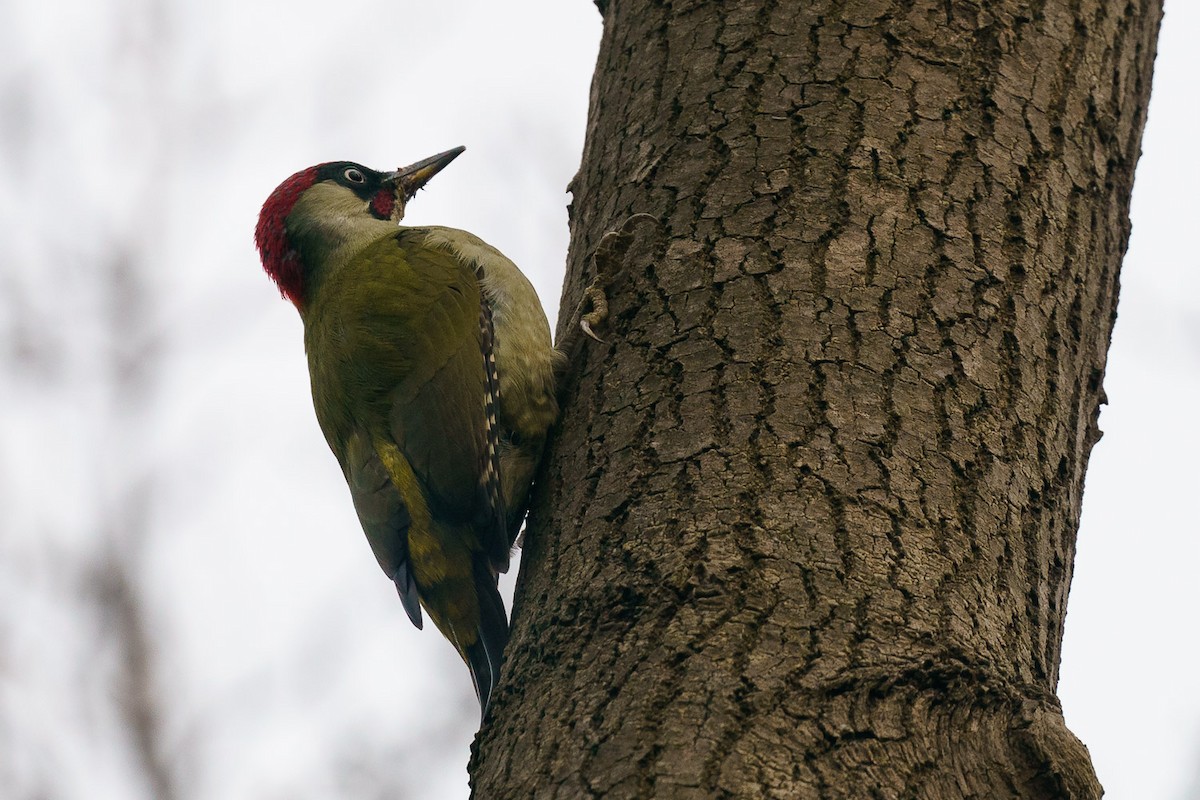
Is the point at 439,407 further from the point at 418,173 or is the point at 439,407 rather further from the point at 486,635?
the point at 418,173

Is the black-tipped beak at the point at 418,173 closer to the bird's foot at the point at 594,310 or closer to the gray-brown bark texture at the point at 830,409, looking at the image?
the gray-brown bark texture at the point at 830,409

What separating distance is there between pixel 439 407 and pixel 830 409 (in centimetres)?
141

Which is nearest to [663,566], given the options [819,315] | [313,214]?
[819,315]

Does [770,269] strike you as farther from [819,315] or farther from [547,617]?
[547,617]

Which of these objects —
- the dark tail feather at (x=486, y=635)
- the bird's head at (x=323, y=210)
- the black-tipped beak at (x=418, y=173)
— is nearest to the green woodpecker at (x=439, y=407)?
the dark tail feather at (x=486, y=635)

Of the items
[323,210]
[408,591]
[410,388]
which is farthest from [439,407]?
[323,210]

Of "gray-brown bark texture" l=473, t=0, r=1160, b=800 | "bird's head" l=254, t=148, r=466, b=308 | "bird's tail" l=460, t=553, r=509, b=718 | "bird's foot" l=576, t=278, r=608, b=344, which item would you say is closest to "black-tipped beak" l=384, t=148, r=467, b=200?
"bird's head" l=254, t=148, r=466, b=308

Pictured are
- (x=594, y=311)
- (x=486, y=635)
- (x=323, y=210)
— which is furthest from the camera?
(x=323, y=210)

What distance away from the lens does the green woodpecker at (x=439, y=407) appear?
2984mm

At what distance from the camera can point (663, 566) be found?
5.95 feet

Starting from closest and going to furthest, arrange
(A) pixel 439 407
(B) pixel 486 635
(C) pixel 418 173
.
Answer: (B) pixel 486 635
(A) pixel 439 407
(C) pixel 418 173

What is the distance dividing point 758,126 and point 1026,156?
1.67ft

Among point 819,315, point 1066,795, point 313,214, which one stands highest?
point 313,214

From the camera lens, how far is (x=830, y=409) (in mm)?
1961
